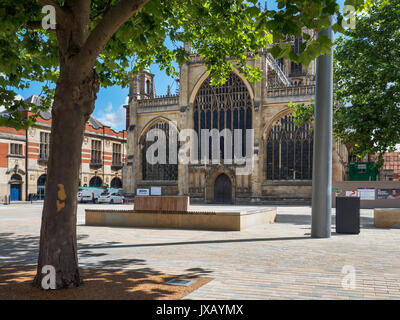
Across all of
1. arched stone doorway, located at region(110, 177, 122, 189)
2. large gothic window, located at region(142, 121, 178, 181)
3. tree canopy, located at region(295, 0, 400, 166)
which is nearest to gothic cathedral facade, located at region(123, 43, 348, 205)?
large gothic window, located at region(142, 121, 178, 181)

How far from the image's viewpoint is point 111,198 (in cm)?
3741

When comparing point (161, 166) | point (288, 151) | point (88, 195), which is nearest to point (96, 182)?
point (88, 195)

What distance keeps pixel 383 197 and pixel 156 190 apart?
21.6m

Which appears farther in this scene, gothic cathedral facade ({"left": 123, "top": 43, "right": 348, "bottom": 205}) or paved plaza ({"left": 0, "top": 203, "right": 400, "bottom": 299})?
gothic cathedral facade ({"left": 123, "top": 43, "right": 348, "bottom": 205})

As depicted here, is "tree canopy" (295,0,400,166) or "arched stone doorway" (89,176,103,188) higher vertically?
"tree canopy" (295,0,400,166)

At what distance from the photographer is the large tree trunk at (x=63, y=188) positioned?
5.21 m

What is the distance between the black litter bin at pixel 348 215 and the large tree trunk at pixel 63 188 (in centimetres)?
903

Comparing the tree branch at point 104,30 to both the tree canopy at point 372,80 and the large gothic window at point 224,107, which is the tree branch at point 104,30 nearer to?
the tree canopy at point 372,80

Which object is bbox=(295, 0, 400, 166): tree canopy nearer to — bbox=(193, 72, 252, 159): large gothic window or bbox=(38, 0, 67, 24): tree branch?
bbox=(38, 0, 67, 24): tree branch

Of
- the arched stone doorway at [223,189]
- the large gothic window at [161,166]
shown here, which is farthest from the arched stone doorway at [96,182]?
the arched stone doorway at [223,189]

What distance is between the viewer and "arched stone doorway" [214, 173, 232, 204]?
38188 mm

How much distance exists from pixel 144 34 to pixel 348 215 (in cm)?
822

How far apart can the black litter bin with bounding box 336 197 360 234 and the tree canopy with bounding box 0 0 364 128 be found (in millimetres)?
4739

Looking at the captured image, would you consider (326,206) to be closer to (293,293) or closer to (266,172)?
(293,293)
